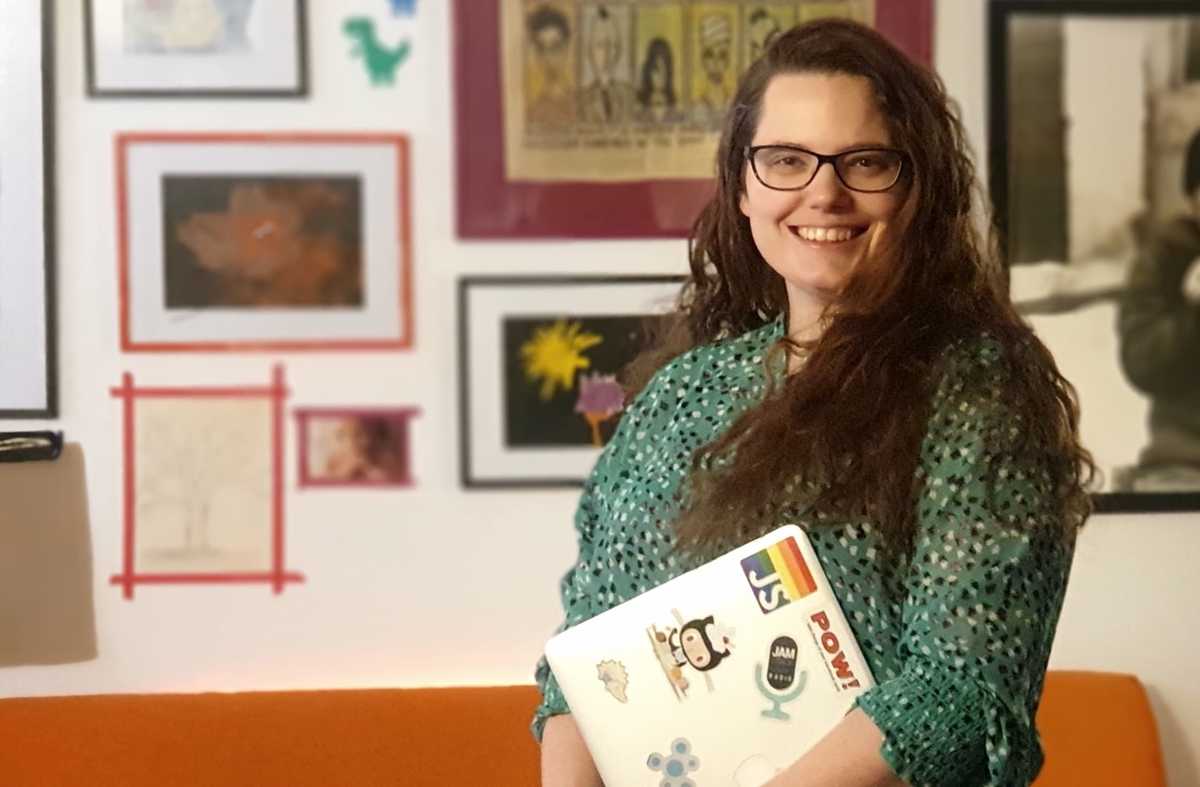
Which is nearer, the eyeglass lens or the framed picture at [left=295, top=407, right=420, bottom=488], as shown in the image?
the eyeglass lens

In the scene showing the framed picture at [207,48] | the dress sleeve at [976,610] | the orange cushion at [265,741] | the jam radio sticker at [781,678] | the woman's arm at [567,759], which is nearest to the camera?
the dress sleeve at [976,610]

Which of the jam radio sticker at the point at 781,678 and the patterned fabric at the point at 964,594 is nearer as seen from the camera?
the patterned fabric at the point at 964,594

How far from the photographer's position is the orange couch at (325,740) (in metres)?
1.81

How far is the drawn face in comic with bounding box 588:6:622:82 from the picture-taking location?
1931 millimetres

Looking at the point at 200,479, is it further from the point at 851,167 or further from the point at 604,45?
the point at 851,167

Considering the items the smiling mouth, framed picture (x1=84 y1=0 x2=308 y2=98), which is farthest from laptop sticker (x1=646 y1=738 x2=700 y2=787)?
framed picture (x1=84 y1=0 x2=308 y2=98)

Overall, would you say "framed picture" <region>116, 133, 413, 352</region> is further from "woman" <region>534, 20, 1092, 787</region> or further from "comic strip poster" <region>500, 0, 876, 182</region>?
"woman" <region>534, 20, 1092, 787</region>

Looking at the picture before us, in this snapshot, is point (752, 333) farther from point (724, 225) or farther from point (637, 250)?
point (637, 250)

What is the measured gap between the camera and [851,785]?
40.3 inches

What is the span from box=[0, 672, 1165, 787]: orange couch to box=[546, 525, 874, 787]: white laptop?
0.71 m

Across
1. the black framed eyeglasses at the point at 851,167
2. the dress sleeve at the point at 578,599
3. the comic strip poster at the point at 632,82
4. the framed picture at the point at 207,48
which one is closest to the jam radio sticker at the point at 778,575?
the dress sleeve at the point at 578,599

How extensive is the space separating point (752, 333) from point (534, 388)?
0.67 metres

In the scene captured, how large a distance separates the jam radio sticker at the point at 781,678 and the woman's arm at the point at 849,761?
0.06 metres

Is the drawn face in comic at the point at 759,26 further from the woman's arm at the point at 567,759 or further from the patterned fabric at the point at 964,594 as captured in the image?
the woman's arm at the point at 567,759
